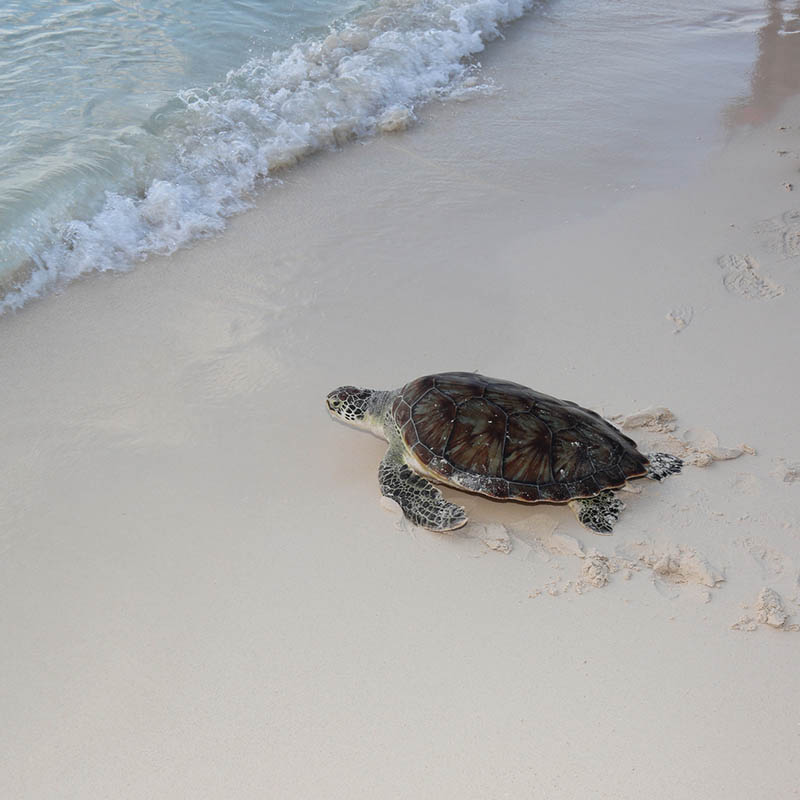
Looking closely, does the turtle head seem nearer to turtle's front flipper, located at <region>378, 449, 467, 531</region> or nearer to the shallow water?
turtle's front flipper, located at <region>378, 449, 467, 531</region>

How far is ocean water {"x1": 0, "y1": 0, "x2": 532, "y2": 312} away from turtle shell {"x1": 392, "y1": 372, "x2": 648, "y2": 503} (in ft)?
8.49

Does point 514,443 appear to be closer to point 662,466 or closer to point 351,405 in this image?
point 662,466

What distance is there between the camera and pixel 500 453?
3141 millimetres

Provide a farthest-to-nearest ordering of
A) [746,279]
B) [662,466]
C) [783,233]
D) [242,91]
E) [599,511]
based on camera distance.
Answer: [242,91], [783,233], [746,279], [662,466], [599,511]

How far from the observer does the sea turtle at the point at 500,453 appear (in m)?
3.08

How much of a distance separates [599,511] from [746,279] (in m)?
2.14

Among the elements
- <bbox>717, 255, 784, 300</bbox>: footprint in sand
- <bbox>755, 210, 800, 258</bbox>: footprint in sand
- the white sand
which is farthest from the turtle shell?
<bbox>755, 210, 800, 258</bbox>: footprint in sand

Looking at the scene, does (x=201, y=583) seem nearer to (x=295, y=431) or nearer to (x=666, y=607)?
(x=295, y=431)

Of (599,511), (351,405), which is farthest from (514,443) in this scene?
(351,405)

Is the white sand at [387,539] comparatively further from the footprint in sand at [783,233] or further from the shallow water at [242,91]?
the shallow water at [242,91]

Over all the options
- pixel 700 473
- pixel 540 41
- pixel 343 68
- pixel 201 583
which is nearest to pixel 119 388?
pixel 201 583

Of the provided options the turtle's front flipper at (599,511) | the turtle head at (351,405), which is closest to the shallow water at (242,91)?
the turtle head at (351,405)

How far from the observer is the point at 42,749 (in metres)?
2.37

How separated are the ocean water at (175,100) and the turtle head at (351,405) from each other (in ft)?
6.90
